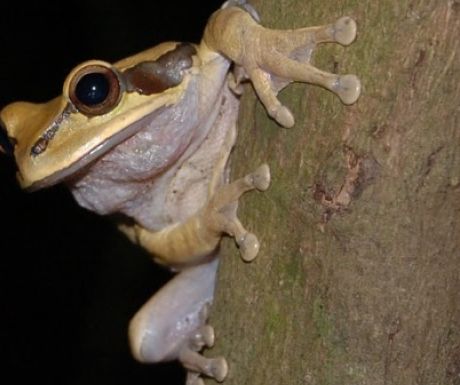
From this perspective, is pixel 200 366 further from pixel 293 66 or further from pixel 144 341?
pixel 293 66

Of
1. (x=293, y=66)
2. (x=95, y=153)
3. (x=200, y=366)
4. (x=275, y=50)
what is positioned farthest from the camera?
(x=200, y=366)

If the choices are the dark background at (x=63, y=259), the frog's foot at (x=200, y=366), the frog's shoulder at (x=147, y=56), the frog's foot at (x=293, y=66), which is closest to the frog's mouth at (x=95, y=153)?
the frog's shoulder at (x=147, y=56)

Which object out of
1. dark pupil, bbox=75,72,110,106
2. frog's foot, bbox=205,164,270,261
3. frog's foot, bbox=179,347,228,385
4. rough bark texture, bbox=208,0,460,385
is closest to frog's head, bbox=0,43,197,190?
dark pupil, bbox=75,72,110,106

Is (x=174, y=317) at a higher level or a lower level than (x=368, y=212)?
higher

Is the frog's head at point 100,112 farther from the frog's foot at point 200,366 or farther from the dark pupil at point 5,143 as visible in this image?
the frog's foot at point 200,366

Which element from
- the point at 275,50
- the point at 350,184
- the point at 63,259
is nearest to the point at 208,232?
the point at 275,50

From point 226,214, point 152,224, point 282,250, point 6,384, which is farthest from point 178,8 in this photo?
point 282,250

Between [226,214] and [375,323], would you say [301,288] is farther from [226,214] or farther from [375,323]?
[226,214]
